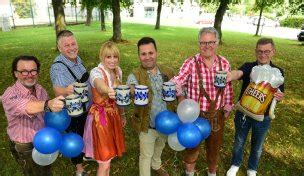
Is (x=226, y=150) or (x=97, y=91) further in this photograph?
(x=226, y=150)

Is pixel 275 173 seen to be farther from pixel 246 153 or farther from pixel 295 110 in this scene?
pixel 295 110

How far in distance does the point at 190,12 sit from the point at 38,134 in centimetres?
7384

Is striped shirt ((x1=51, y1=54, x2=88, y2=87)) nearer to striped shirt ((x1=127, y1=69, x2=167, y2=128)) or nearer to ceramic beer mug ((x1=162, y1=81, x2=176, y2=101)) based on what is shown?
striped shirt ((x1=127, y1=69, x2=167, y2=128))

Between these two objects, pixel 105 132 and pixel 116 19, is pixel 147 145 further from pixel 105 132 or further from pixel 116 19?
pixel 116 19

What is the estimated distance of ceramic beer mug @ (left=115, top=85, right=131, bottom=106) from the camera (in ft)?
10.5

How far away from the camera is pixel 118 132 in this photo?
389cm

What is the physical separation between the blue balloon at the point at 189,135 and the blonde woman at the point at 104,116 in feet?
2.91

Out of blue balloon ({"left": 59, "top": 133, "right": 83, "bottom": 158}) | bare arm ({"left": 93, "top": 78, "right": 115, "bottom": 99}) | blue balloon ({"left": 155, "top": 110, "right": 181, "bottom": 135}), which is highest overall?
bare arm ({"left": 93, "top": 78, "right": 115, "bottom": 99})

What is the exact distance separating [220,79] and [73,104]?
6.07 ft

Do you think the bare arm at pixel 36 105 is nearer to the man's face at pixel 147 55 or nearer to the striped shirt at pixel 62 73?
the striped shirt at pixel 62 73

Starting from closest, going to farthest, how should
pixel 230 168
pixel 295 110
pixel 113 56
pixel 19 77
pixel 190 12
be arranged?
pixel 19 77 → pixel 113 56 → pixel 230 168 → pixel 295 110 → pixel 190 12

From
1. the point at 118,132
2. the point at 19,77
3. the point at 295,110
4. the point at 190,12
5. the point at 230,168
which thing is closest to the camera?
the point at 19,77

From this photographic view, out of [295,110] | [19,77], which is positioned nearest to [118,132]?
[19,77]

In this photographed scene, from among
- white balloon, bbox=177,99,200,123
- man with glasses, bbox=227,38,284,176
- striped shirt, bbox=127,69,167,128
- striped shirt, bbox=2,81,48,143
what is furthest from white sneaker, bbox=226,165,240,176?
striped shirt, bbox=2,81,48,143
